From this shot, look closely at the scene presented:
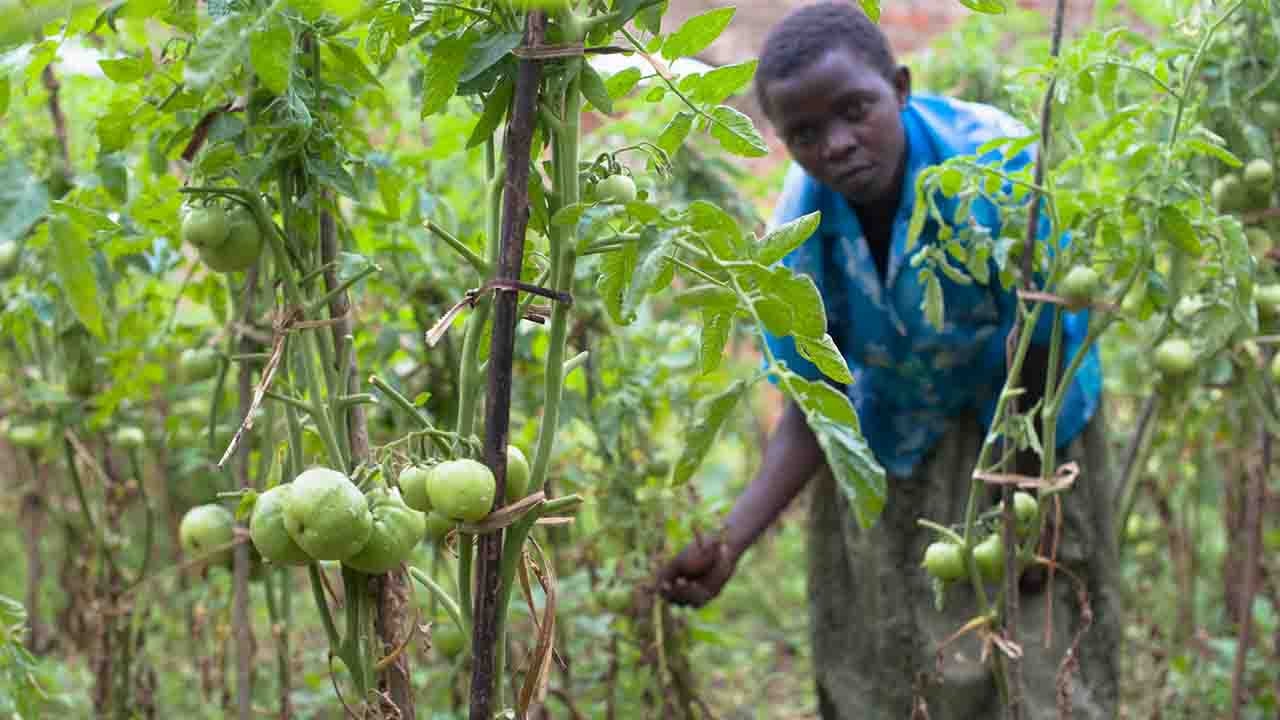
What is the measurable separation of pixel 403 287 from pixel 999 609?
106 cm

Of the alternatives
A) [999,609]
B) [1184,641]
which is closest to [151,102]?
[999,609]

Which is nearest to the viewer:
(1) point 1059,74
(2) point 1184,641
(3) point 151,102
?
(3) point 151,102

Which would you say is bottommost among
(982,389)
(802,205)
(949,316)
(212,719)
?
(212,719)

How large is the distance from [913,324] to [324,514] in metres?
1.26

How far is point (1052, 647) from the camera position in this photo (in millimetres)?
1988

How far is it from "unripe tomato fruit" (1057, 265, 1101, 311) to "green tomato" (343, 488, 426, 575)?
0.83 meters

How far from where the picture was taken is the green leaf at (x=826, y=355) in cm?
90

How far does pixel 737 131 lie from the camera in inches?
Result: 38.4

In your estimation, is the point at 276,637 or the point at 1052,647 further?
the point at 1052,647

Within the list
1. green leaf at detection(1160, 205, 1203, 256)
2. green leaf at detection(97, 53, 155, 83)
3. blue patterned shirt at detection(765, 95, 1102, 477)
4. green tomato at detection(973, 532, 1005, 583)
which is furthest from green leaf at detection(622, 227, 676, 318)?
blue patterned shirt at detection(765, 95, 1102, 477)

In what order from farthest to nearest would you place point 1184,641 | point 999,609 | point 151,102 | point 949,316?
point 1184,641
point 949,316
point 999,609
point 151,102

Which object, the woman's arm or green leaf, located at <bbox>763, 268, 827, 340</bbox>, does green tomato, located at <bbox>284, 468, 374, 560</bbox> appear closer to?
green leaf, located at <bbox>763, 268, 827, 340</bbox>

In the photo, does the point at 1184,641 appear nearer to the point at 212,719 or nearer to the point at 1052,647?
the point at 1052,647

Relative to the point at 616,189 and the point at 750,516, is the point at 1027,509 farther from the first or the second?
the point at 616,189
